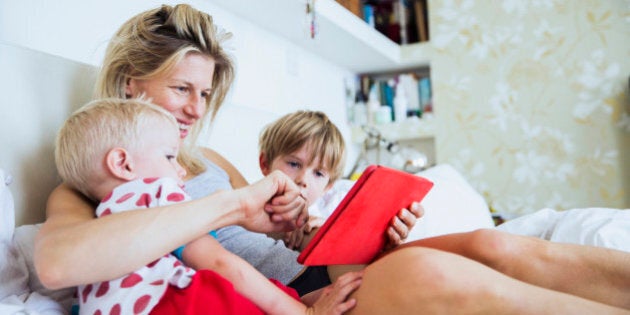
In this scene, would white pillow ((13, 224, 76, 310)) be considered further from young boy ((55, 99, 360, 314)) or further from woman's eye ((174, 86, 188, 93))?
woman's eye ((174, 86, 188, 93))

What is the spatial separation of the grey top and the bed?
0.31 meters

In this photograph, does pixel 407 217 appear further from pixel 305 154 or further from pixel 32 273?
pixel 32 273

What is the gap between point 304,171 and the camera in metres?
1.45

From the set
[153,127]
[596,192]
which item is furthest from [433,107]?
[153,127]

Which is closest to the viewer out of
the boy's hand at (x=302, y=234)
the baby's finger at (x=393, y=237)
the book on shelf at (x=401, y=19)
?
the baby's finger at (x=393, y=237)

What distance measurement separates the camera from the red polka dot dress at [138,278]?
76 centimetres

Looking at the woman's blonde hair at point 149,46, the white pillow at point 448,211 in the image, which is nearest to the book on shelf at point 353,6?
the white pillow at point 448,211

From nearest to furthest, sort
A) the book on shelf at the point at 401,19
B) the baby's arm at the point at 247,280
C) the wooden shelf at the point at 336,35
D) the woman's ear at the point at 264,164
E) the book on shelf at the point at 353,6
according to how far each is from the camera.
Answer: the baby's arm at the point at 247,280
the woman's ear at the point at 264,164
the wooden shelf at the point at 336,35
the book on shelf at the point at 353,6
the book on shelf at the point at 401,19

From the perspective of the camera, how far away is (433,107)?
9.98ft

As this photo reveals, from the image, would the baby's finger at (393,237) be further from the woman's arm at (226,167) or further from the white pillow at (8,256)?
the white pillow at (8,256)

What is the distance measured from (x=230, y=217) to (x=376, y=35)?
6.81 feet

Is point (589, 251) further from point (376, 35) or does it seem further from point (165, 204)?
point (376, 35)

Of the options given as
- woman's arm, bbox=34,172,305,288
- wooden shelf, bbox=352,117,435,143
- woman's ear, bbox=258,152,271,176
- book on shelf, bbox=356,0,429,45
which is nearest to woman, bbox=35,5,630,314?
woman's arm, bbox=34,172,305,288

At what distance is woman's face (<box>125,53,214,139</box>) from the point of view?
3.83ft
